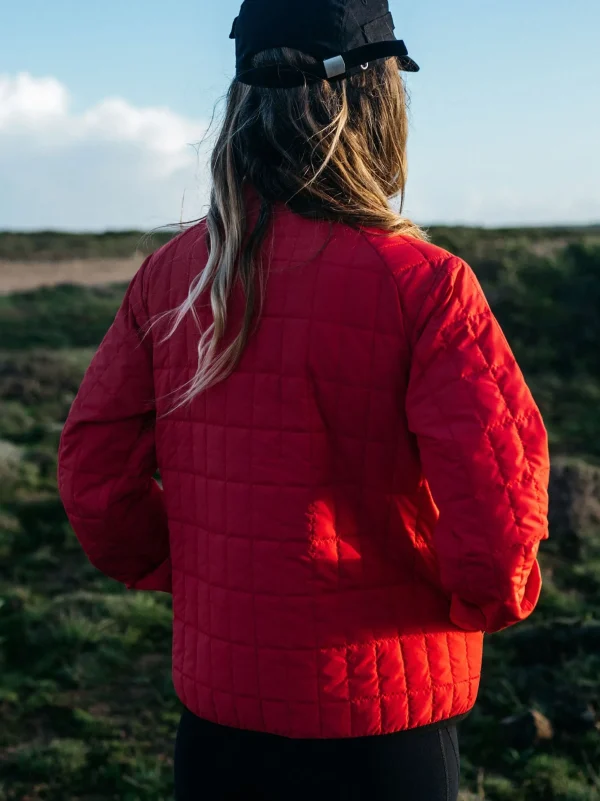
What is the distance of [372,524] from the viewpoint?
151 cm

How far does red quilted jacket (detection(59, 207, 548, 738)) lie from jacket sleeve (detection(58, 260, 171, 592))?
151 millimetres

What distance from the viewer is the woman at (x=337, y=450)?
1.43m

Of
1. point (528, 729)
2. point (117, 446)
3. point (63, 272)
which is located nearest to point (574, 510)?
point (528, 729)

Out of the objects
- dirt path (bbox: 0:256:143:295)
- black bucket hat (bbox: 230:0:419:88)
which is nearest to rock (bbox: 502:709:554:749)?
black bucket hat (bbox: 230:0:419:88)

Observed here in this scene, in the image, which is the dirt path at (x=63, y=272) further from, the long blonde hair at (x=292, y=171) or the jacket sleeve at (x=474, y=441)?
the jacket sleeve at (x=474, y=441)

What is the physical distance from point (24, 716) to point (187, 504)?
2.71 meters

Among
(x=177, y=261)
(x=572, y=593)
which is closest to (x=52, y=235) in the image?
(x=572, y=593)

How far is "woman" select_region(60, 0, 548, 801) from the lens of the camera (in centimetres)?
143

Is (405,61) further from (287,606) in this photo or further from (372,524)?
(287,606)

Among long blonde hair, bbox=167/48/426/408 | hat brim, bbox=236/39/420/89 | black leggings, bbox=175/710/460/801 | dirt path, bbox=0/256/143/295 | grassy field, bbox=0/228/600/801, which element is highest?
hat brim, bbox=236/39/420/89

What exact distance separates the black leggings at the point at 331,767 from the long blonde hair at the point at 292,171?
1.84 feet

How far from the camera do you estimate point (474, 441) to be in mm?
1395

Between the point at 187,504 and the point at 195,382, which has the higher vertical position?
the point at 195,382

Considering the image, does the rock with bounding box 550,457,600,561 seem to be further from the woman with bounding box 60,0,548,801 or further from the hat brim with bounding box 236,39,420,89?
the hat brim with bounding box 236,39,420,89
